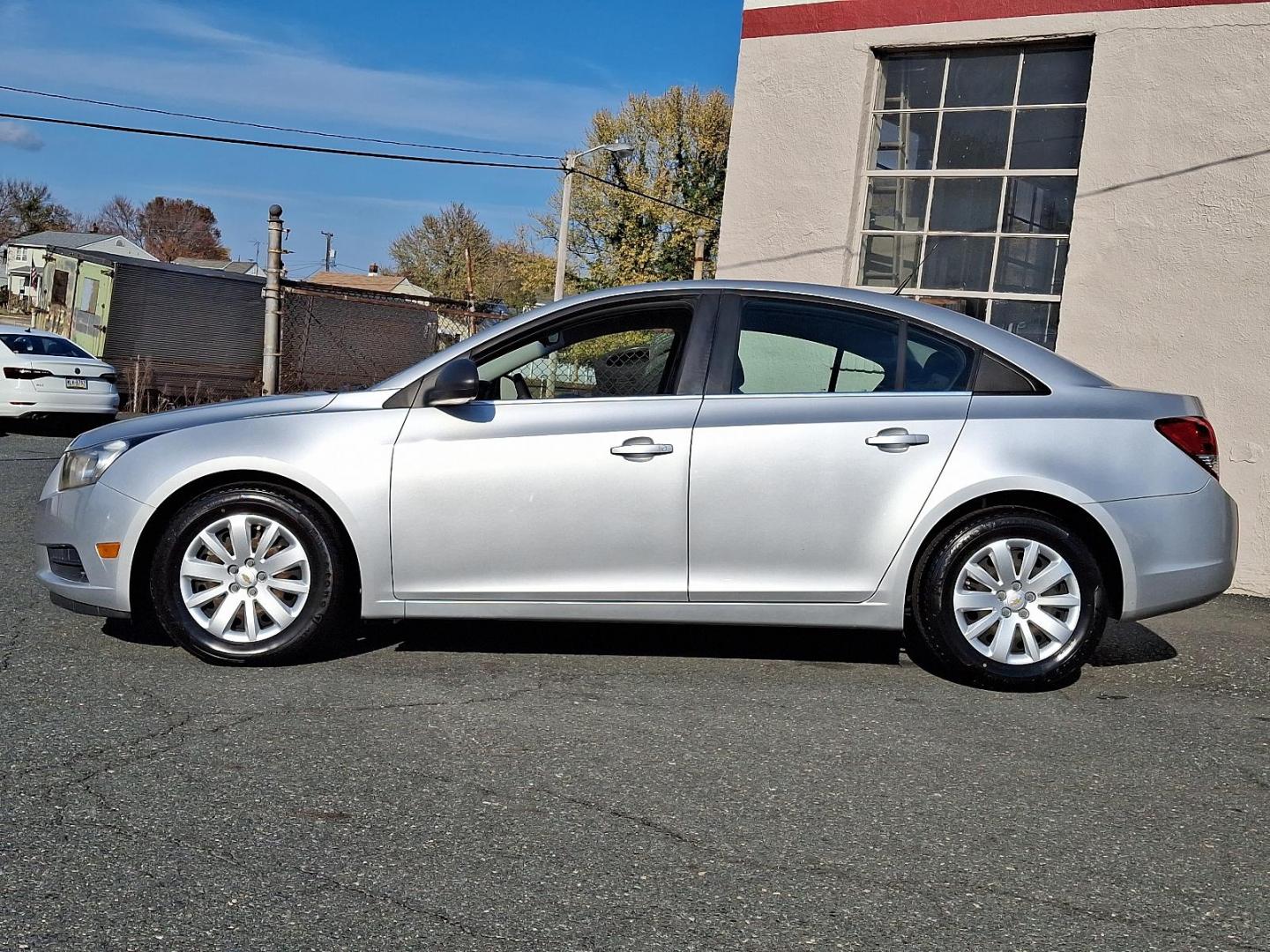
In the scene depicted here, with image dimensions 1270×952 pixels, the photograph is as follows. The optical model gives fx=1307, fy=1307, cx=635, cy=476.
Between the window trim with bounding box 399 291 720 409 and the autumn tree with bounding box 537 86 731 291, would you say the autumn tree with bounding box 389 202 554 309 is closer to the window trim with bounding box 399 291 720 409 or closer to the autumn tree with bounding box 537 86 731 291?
the autumn tree with bounding box 537 86 731 291

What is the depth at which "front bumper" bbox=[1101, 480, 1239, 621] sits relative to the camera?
5125 mm

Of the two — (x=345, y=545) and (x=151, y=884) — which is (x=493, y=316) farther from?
(x=151, y=884)

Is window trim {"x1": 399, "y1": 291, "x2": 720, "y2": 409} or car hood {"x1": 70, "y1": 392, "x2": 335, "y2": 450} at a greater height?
window trim {"x1": 399, "y1": 291, "x2": 720, "y2": 409}

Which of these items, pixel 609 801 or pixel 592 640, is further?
pixel 592 640

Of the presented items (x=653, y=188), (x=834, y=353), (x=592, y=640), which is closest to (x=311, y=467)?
(x=592, y=640)

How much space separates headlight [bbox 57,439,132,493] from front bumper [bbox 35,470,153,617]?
45 millimetres

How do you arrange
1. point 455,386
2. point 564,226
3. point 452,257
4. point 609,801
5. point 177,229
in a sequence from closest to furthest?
1. point 609,801
2. point 455,386
3. point 564,226
4. point 452,257
5. point 177,229

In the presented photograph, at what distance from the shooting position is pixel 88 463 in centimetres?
526

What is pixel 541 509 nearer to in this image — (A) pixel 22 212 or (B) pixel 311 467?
(B) pixel 311 467

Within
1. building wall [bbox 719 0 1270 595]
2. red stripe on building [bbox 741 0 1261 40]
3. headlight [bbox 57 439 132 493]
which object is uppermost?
red stripe on building [bbox 741 0 1261 40]

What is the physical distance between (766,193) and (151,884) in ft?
25.5

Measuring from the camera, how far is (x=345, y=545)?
517cm

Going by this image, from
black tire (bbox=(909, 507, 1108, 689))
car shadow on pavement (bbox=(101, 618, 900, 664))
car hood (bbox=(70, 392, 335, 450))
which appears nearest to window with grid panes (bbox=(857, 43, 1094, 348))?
car shadow on pavement (bbox=(101, 618, 900, 664))

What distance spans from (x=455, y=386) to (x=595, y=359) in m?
0.67
